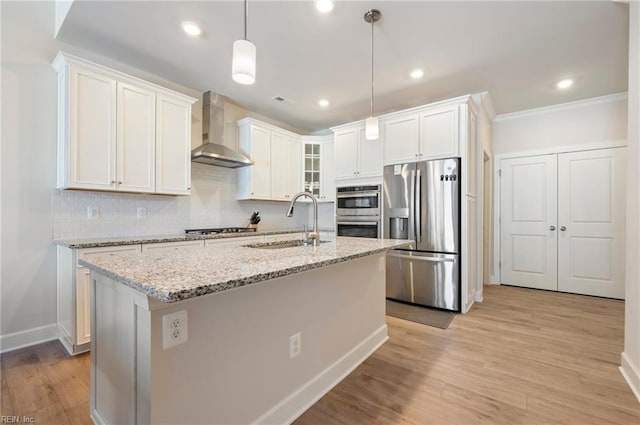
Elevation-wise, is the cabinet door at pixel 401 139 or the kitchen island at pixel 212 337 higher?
Result: the cabinet door at pixel 401 139

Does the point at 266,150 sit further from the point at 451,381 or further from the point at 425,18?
the point at 451,381

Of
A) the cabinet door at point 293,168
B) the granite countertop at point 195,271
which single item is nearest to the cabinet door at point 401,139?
the cabinet door at point 293,168

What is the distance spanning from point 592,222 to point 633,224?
8.77ft

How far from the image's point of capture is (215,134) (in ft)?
12.1

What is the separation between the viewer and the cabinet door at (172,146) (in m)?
3.02

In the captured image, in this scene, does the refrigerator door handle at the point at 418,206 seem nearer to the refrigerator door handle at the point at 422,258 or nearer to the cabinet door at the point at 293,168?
the refrigerator door handle at the point at 422,258

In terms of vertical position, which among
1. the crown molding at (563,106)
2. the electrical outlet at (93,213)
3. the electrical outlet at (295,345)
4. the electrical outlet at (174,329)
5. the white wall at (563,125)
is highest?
the crown molding at (563,106)

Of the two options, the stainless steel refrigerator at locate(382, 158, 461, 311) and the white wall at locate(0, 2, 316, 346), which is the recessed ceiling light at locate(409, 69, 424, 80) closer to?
the stainless steel refrigerator at locate(382, 158, 461, 311)

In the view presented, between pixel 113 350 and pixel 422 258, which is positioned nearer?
pixel 113 350

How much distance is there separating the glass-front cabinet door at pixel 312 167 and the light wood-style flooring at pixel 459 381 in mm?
2697

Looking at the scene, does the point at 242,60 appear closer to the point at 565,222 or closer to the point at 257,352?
the point at 257,352

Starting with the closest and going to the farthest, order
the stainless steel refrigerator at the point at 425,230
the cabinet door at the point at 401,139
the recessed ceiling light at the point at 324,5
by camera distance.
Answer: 1. the recessed ceiling light at the point at 324,5
2. the stainless steel refrigerator at the point at 425,230
3. the cabinet door at the point at 401,139

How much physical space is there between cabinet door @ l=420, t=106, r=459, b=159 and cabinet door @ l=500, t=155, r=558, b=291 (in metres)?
1.92

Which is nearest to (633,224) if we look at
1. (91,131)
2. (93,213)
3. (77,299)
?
(77,299)
